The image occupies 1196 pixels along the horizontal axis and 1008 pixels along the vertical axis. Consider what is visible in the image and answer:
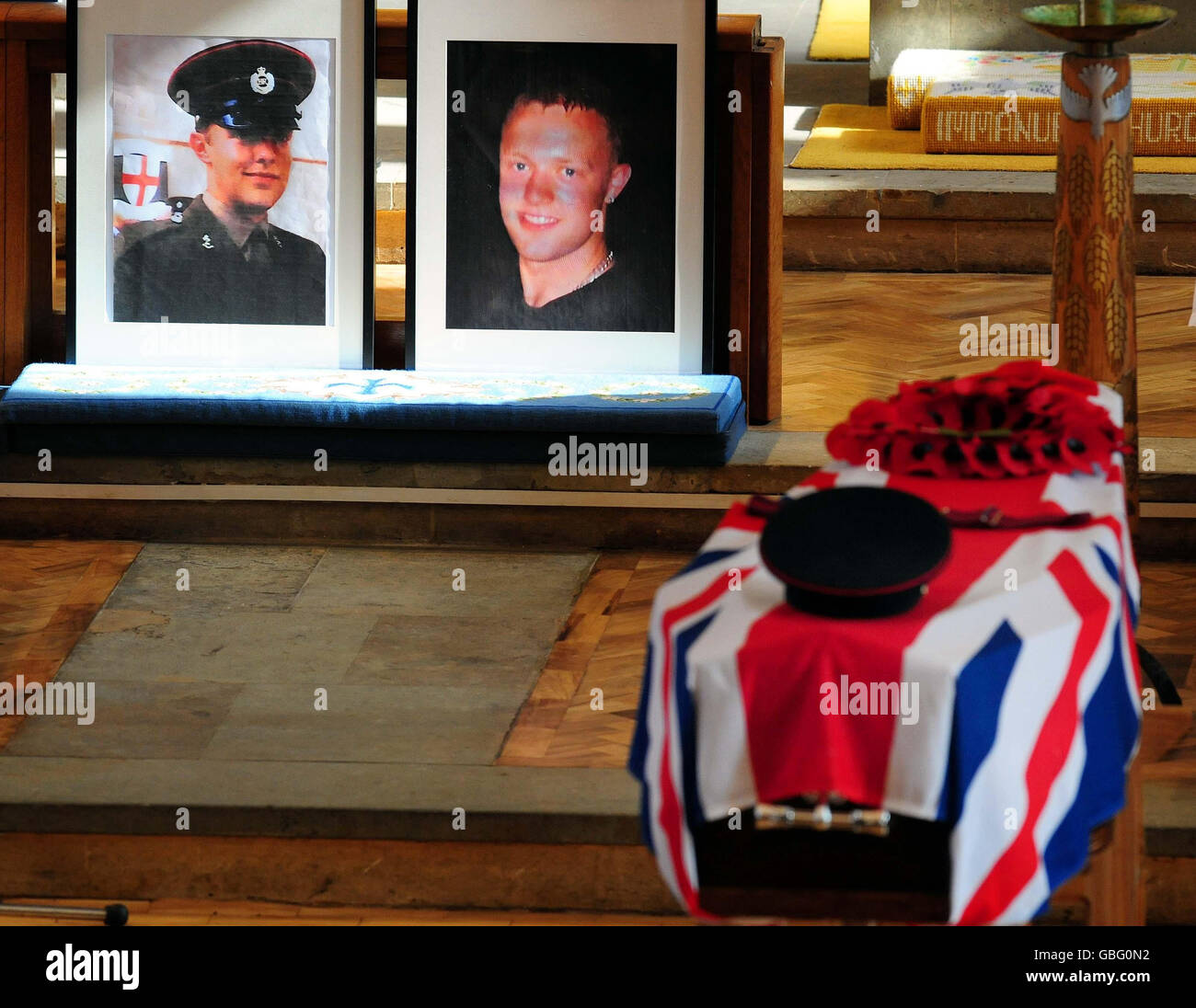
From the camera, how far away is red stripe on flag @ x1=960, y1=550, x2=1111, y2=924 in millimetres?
2246

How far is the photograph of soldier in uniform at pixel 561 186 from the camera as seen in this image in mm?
5676

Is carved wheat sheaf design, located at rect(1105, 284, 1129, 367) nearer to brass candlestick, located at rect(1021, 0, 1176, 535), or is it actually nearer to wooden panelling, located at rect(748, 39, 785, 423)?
brass candlestick, located at rect(1021, 0, 1176, 535)

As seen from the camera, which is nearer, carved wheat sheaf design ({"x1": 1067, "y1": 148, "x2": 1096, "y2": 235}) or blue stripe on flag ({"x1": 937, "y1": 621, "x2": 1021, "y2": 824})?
blue stripe on flag ({"x1": 937, "y1": 621, "x2": 1021, "y2": 824})

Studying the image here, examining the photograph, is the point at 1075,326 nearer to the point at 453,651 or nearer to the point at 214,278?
the point at 453,651

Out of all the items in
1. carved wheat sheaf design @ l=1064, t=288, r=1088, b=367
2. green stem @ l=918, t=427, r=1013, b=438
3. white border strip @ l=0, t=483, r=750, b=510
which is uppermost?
carved wheat sheaf design @ l=1064, t=288, r=1088, b=367

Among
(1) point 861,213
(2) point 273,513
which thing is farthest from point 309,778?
(1) point 861,213

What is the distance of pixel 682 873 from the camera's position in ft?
7.57

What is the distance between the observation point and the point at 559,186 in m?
5.72

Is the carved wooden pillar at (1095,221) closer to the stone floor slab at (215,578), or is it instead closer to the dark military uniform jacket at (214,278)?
the stone floor slab at (215,578)

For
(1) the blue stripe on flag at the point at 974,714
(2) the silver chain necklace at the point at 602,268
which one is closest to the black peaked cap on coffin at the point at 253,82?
(2) the silver chain necklace at the point at 602,268

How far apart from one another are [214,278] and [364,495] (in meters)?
0.89

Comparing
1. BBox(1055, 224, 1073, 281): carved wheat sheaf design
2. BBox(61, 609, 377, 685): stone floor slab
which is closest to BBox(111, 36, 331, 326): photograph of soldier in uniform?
BBox(61, 609, 377, 685): stone floor slab

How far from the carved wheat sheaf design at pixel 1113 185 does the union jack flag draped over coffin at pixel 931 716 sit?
1451 millimetres

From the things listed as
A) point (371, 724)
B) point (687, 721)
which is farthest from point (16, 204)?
point (687, 721)
